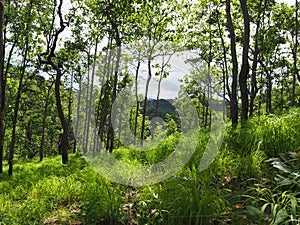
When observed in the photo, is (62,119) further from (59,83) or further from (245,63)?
(245,63)

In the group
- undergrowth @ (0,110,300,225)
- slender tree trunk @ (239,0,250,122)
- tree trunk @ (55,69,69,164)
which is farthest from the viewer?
tree trunk @ (55,69,69,164)

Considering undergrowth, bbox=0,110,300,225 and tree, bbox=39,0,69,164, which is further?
tree, bbox=39,0,69,164

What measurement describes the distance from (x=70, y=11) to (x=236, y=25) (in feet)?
29.1

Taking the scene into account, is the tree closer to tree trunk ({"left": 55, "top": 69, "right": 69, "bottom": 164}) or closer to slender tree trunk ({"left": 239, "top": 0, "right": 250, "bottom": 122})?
tree trunk ({"left": 55, "top": 69, "right": 69, "bottom": 164})

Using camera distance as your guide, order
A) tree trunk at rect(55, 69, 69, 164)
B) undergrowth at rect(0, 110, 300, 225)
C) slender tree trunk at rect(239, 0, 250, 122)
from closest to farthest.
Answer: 1. undergrowth at rect(0, 110, 300, 225)
2. slender tree trunk at rect(239, 0, 250, 122)
3. tree trunk at rect(55, 69, 69, 164)

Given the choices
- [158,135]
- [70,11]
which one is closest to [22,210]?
[158,135]

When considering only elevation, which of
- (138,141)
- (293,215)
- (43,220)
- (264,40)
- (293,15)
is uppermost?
(293,15)

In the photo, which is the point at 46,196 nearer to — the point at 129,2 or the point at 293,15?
the point at 129,2

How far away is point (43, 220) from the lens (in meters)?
3.40

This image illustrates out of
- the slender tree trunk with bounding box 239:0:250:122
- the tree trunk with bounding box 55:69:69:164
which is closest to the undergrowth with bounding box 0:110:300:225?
the slender tree trunk with bounding box 239:0:250:122

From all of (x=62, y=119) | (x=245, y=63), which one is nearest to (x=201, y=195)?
(x=245, y=63)

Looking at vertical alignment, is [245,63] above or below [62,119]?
above

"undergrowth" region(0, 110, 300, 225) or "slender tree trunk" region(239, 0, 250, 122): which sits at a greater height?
"slender tree trunk" region(239, 0, 250, 122)

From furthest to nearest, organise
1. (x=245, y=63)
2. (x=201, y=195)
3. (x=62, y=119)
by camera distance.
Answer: (x=62, y=119), (x=245, y=63), (x=201, y=195)
